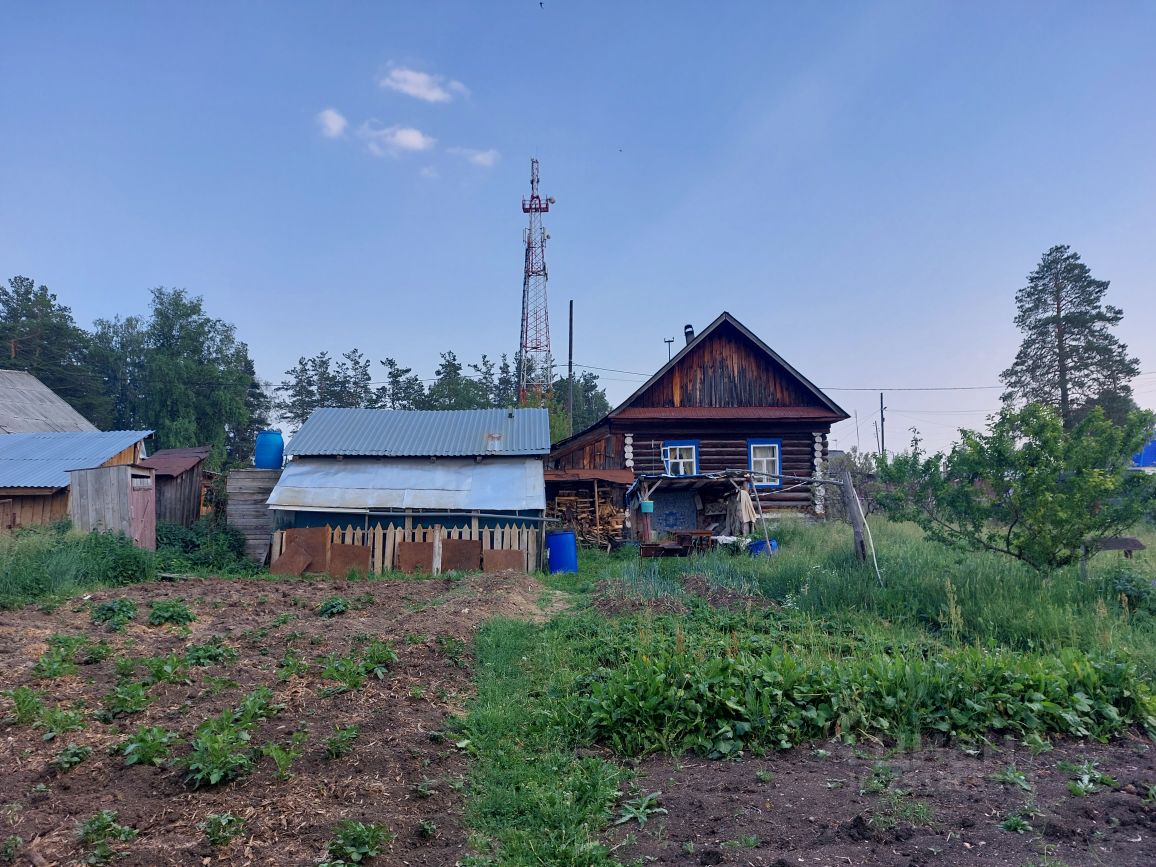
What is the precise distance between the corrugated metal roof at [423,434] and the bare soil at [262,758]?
27.2 feet

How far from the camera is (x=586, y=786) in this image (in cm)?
400

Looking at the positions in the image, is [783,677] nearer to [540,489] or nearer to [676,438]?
[540,489]

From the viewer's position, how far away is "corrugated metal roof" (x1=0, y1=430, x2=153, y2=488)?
14711 millimetres

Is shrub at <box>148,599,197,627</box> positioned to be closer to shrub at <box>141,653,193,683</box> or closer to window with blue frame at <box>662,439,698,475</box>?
shrub at <box>141,653,193,683</box>

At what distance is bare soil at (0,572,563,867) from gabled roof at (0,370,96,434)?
788 inches

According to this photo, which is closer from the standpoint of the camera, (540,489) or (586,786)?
(586,786)

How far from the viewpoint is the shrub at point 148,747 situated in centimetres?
416

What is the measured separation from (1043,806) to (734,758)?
1632mm

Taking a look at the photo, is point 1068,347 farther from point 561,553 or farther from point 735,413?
point 561,553

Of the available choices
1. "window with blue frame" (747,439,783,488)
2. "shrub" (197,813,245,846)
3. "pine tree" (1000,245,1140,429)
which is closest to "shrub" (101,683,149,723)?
"shrub" (197,813,245,846)

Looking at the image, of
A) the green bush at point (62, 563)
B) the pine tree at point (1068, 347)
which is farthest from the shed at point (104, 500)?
Answer: the pine tree at point (1068, 347)

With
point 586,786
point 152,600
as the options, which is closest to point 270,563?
point 152,600

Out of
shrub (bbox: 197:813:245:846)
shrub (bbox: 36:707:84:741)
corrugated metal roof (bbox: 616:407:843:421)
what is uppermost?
corrugated metal roof (bbox: 616:407:843:421)

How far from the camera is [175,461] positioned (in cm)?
1714
